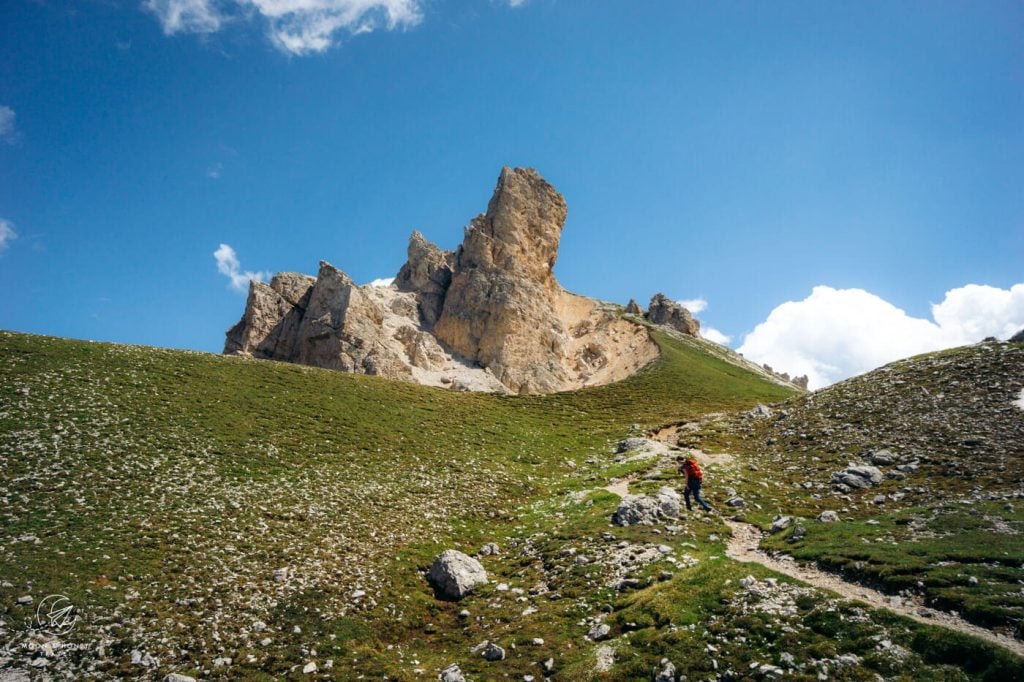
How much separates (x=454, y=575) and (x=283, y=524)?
9.09m

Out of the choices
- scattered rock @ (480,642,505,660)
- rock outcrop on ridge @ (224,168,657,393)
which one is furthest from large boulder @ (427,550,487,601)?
rock outcrop on ridge @ (224,168,657,393)

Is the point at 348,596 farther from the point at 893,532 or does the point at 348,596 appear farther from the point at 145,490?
the point at 893,532

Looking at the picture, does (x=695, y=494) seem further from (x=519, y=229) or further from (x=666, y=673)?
(x=519, y=229)

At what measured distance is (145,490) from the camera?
25797 millimetres

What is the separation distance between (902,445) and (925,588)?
21.6 metres

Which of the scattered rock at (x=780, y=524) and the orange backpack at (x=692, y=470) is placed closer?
the scattered rock at (x=780, y=524)

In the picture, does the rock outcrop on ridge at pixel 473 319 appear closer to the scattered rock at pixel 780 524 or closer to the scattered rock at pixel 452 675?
the scattered rock at pixel 780 524

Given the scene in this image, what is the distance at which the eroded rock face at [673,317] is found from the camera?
14175cm

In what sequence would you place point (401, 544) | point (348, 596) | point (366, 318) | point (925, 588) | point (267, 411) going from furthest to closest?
point (366, 318), point (267, 411), point (401, 544), point (348, 596), point (925, 588)

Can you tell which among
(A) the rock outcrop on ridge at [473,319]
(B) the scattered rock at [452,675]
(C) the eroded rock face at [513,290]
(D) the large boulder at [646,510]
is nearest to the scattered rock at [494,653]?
(B) the scattered rock at [452,675]

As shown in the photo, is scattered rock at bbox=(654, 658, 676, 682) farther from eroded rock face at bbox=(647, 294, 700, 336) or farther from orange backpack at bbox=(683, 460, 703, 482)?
eroded rock face at bbox=(647, 294, 700, 336)

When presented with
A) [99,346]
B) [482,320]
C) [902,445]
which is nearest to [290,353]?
[482,320]
